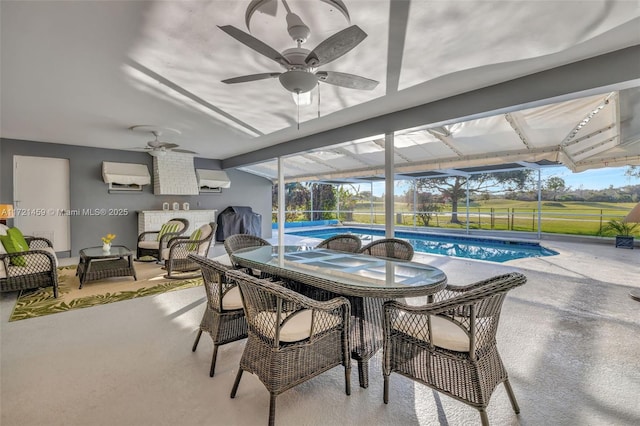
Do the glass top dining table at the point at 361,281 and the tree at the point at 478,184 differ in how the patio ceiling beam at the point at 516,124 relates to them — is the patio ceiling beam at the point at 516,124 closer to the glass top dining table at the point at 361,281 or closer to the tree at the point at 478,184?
the glass top dining table at the point at 361,281

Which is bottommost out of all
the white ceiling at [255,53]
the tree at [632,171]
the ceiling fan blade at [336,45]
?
the ceiling fan blade at [336,45]

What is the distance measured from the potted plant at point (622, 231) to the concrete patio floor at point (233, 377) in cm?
573

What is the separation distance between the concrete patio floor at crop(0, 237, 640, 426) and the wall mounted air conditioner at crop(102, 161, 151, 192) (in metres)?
→ 3.94

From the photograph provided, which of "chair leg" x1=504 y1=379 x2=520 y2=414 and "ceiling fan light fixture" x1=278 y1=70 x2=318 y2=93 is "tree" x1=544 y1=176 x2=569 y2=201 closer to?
"chair leg" x1=504 y1=379 x2=520 y2=414

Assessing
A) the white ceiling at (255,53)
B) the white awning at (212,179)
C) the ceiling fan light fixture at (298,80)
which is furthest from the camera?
the white awning at (212,179)

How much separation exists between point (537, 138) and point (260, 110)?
5350mm

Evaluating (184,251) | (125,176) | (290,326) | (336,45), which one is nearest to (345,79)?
(336,45)

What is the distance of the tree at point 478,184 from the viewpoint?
11305mm

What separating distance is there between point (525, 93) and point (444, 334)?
277cm

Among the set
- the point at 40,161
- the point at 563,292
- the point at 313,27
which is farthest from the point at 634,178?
the point at 40,161

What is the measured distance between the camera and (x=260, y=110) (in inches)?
164

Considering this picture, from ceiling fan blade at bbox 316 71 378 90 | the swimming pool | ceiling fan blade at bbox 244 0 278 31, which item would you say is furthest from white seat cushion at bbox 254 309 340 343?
the swimming pool

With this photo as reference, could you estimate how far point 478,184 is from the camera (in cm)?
1212

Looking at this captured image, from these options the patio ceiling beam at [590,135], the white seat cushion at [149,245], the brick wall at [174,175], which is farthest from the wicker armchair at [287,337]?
the brick wall at [174,175]
